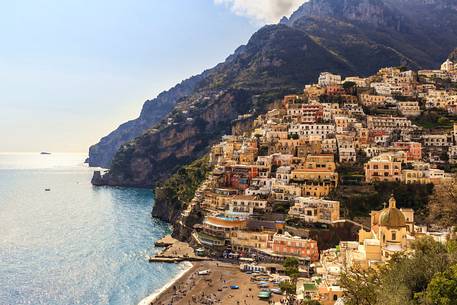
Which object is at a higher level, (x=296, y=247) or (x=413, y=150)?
(x=413, y=150)

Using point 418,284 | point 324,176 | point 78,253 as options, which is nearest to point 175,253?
point 78,253

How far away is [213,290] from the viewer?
6228 centimetres

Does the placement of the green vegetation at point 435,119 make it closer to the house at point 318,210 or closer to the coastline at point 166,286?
the house at point 318,210

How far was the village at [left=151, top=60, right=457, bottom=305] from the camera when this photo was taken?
58688 mm

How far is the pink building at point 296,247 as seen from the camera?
69.8 m

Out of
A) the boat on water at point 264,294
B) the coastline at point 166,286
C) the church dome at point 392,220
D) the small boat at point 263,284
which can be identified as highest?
the church dome at point 392,220

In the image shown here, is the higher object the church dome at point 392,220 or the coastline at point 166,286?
the church dome at point 392,220

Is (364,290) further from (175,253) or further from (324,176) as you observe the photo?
(324,176)

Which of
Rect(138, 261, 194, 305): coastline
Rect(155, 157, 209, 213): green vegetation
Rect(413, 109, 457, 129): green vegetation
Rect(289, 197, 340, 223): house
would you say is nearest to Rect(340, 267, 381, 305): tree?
Rect(138, 261, 194, 305): coastline

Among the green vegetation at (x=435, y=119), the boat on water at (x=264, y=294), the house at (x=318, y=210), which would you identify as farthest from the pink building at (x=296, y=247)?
the green vegetation at (x=435, y=119)

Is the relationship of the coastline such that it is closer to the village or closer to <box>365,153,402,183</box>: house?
the village

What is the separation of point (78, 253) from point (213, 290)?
3265 cm

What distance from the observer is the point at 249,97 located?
197500 mm

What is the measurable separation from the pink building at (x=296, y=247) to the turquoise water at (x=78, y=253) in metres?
15.8
